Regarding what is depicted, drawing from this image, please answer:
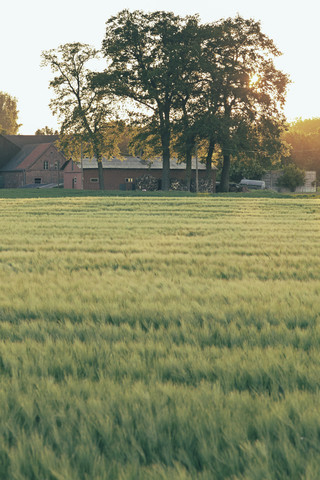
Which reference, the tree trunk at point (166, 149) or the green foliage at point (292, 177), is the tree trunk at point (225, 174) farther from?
the green foliage at point (292, 177)

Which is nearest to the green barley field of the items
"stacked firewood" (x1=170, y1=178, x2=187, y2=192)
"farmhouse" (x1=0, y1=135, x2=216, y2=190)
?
"farmhouse" (x1=0, y1=135, x2=216, y2=190)

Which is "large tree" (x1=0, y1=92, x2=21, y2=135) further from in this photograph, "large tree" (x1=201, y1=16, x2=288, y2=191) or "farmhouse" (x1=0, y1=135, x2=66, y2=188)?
"large tree" (x1=201, y1=16, x2=288, y2=191)

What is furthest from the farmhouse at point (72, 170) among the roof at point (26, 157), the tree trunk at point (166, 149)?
the tree trunk at point (166, 149)

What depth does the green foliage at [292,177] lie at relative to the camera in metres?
87.5

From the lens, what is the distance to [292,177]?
87.5 metres

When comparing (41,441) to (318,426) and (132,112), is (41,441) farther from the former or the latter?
(132,112)

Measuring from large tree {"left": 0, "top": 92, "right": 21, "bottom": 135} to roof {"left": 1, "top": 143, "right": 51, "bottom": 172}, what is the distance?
51597mm

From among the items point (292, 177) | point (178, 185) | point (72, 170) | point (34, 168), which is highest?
point (34, 168)

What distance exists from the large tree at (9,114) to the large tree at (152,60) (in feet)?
303

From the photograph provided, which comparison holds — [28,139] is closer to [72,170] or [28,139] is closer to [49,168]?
[49,168]

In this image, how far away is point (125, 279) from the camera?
279 inches

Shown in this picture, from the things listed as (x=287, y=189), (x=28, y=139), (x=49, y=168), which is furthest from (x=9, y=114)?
(x=287, y=189)

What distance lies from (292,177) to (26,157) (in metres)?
45.6

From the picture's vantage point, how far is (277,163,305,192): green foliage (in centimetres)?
8750
